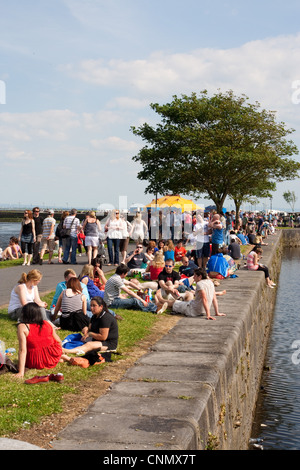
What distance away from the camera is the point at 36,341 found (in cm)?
677

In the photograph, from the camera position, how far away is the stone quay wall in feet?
14.9

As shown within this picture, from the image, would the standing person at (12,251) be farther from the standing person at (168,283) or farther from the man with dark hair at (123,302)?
the man with dark hair at (123,302)

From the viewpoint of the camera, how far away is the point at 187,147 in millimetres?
37719

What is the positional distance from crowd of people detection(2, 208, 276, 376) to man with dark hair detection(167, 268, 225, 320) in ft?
0.06

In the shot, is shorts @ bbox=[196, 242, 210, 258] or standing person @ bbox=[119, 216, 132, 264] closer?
shorts @ bbox=[196, 242, 210, 258]

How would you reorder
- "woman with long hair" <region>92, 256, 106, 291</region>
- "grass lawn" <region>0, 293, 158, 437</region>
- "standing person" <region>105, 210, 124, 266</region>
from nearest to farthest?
"grass lawn" <region>0, 293, 158, 437</region>, "woman with long hair" <region>92, 256, 106, 291</region>, "standing person" <region>105, 210, 124, 266</region>

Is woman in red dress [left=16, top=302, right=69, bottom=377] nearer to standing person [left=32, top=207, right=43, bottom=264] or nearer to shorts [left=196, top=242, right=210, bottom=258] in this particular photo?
shorts [left=196, top=242, right=210, bottom=258]

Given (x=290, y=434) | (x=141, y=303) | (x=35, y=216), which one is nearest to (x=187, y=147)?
(x=35, y=216)

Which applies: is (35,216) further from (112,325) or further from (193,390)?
(193,390)

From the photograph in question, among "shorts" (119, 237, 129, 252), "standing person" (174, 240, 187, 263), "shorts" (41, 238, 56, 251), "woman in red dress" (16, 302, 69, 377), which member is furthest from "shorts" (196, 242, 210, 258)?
"woman in red dress" (16, 302, 69, 377)

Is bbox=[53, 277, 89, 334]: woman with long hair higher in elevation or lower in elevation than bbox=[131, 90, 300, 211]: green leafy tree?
lower

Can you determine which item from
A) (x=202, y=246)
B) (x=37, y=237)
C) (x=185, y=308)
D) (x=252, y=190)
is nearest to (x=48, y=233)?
(x=37, y=237)

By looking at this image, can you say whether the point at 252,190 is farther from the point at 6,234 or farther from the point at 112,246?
the point at 6,234

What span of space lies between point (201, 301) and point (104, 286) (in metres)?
2.74
